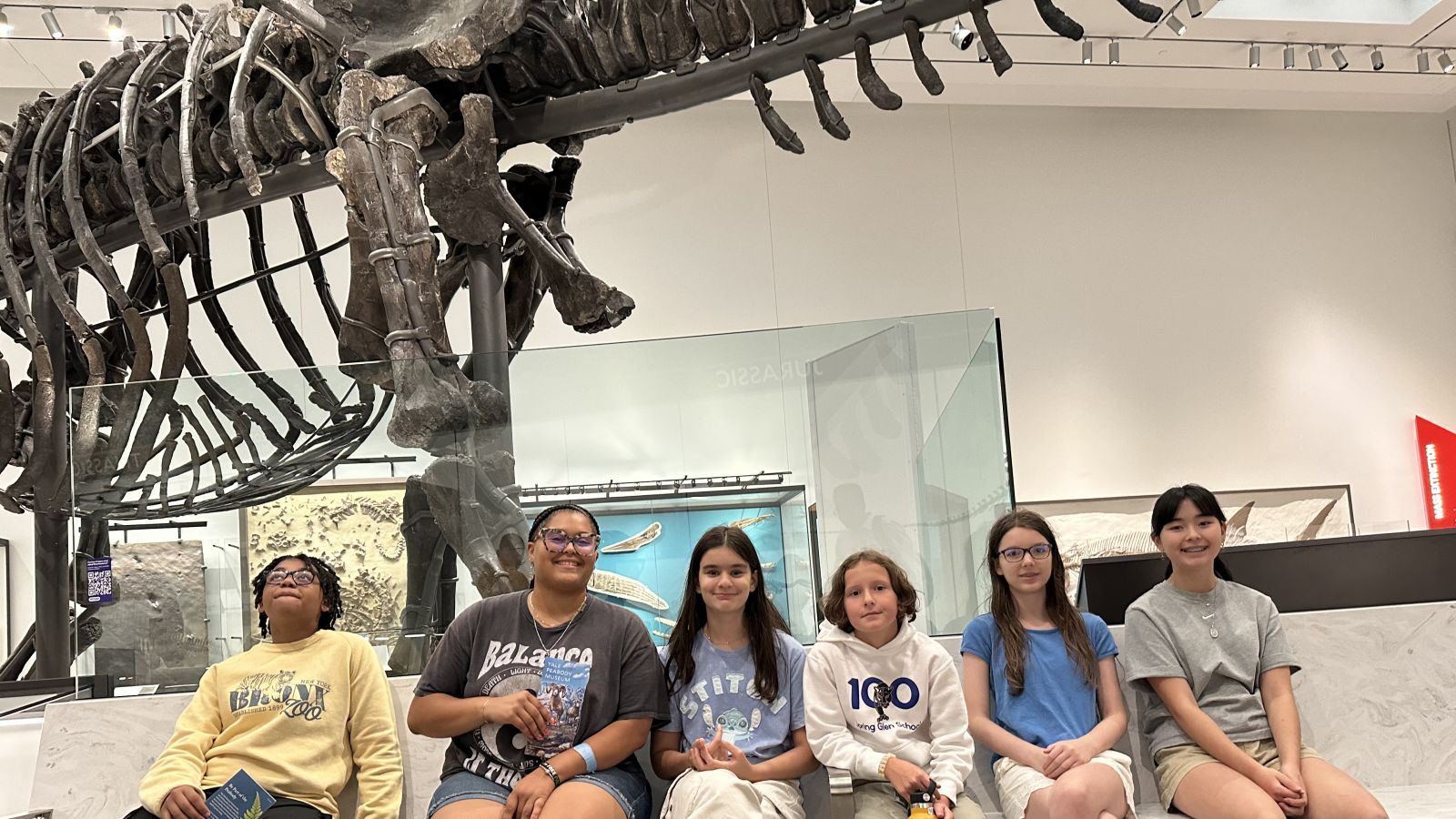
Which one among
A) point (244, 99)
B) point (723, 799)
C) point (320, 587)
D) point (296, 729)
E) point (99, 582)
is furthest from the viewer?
point (244, 99)

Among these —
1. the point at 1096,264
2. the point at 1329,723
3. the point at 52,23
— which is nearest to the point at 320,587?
the point at 1329,723

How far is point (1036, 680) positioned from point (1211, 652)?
1.62ft

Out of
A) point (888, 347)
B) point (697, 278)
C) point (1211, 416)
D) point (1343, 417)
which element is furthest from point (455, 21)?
point (1343, 417)

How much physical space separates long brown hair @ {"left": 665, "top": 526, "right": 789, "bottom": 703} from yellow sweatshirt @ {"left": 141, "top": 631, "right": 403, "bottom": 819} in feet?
2.61

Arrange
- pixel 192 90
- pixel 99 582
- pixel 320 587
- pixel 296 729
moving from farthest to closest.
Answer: pixel 192 90
pixel 99 582
pixel 320 587
pixel 296 729

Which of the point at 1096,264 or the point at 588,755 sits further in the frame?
the point at 1096,264

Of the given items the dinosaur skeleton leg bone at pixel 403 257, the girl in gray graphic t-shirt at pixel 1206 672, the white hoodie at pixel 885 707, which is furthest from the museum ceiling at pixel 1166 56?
the white hoodie at pixel 885 707

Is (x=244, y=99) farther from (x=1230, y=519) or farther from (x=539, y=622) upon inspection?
(x=1230, y=519)

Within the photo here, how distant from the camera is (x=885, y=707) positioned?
3160 millimetres

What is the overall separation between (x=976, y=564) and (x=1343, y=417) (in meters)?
7.65

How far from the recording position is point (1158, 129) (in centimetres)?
1043

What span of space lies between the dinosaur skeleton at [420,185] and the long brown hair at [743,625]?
0.66 metres

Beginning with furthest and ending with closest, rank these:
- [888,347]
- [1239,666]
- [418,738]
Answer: [888,347] < [418,738] < [1239,666]

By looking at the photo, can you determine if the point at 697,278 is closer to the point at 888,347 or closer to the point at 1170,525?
the point at 888,347
